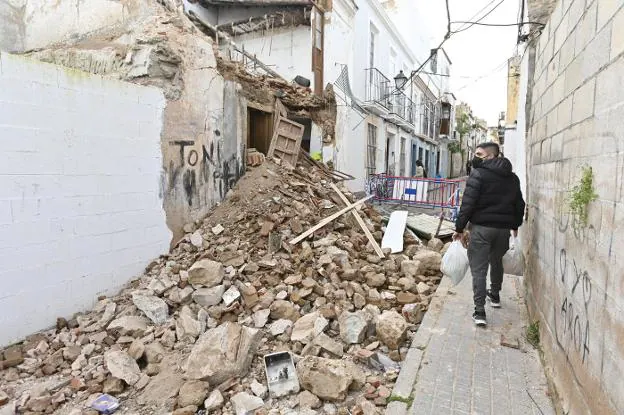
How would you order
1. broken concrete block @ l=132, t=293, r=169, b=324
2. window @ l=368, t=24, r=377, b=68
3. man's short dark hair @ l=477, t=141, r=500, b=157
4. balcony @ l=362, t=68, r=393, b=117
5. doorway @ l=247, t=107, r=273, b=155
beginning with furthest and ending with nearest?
1. window @ l=368, t=24, r=377, b=68
2. balcony @ l=362, t=68, r=393, b=117
3. doorway @ l=247, t=107, r=273, b=155
4. broken concrete block @ l=132, t=293, r=169, b=324
5. man's short dark hair @ l=477, t=141, r=500, b=157

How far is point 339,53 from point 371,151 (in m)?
3.83

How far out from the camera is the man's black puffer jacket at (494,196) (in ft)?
12.7

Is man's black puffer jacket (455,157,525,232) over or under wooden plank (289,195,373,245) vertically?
over

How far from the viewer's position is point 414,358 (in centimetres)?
343

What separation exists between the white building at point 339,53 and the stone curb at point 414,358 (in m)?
7.06

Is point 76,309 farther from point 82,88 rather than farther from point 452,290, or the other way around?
point 452,290

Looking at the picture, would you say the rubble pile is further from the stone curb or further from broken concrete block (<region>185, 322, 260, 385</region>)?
the stone curb

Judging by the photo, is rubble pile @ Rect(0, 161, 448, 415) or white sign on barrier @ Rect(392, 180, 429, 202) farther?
white sign on barrier @ Rect(392, 180, 429, 202)

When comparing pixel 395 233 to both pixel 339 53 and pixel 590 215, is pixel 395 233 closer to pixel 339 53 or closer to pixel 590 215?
pixel 590 215

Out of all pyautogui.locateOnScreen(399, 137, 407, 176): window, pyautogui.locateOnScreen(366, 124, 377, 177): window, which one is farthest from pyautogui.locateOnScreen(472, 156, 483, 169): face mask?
pyautogui.locateOnScreen(399, 137, 407, 176): window

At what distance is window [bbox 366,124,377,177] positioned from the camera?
1373 centimetres

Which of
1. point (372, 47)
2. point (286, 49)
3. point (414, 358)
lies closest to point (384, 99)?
point (372, 47)

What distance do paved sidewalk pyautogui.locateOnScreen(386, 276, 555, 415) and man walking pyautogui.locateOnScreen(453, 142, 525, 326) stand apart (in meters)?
0.31

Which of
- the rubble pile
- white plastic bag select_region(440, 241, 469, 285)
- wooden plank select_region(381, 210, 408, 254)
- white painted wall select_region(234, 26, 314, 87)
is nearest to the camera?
the rubble pile
